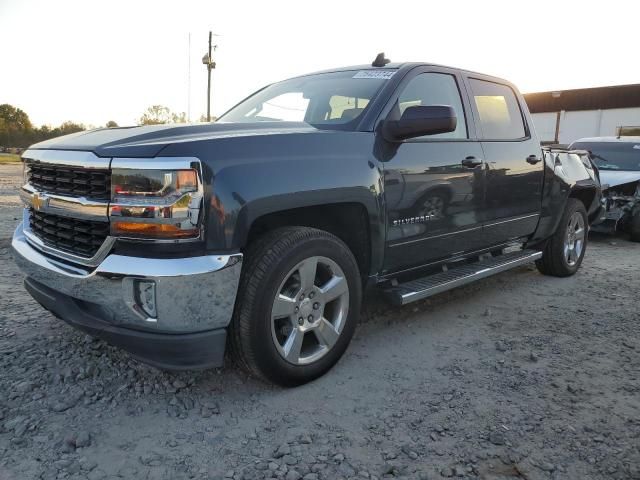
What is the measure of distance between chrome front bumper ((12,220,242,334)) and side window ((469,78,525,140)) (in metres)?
2.57

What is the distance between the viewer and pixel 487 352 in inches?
135

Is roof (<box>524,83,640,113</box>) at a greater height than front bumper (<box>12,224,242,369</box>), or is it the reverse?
roof (<box>524,83,640,113</box>)

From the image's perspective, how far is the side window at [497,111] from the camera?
4117mm


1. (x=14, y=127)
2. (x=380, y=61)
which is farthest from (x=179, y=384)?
(x=14, y=127)

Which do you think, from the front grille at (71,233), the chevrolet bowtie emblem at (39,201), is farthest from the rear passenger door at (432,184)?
the chevrolet bowtie emblem at (39,201)

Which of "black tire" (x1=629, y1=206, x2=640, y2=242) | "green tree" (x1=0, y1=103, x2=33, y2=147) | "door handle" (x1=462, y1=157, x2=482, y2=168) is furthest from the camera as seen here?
"green tree" (x1=0, y1=103, x2=33, y2=147)

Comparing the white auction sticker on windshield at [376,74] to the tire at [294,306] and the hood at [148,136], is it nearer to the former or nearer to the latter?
the hood at [148,136]

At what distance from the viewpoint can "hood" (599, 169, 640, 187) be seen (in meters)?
7.82

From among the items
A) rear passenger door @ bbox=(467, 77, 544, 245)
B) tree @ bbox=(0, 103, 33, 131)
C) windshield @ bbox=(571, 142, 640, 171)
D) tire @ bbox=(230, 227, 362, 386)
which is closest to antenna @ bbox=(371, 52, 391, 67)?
rear passenger door @ bbox=(467, 77, 544, 245)

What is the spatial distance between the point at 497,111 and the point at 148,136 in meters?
2.98

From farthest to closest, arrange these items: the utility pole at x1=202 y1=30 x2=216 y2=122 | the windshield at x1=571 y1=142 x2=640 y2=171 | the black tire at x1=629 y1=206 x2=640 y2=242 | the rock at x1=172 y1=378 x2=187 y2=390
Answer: the utility pole at x1=202 y1=30 x2=216 y2=122, the windshield at x1=571 y1=142 x2=640 y2=171, the black tire at x1=629 y1=206 x2=640 y2=242, the rock at x1=172 y1=378 x2=187 y2=390

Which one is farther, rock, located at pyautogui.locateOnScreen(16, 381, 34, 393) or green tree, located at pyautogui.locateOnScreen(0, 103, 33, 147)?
green tree, located at pyautogui.locateOnScreen(0, 103, 33, 147)

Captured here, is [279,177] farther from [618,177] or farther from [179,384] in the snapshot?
[618,177]

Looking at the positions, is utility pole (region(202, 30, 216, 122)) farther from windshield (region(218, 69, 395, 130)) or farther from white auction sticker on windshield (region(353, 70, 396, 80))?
white auction sticker on windshield (region(353, 70, 396, 80))
